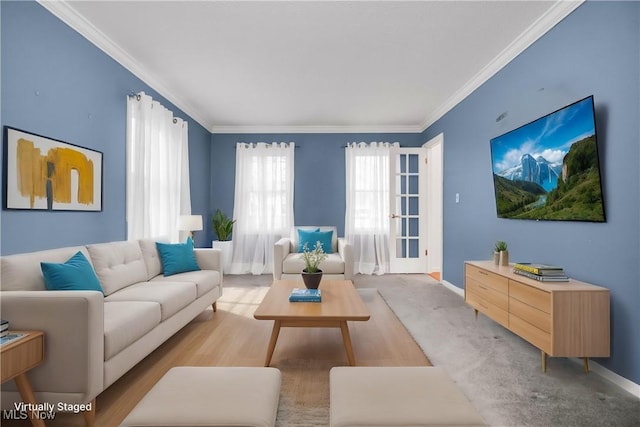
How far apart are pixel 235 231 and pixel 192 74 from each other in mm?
2897

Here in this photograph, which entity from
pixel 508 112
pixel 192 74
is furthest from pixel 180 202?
pixel 508 112

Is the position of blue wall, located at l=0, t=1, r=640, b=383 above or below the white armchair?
above

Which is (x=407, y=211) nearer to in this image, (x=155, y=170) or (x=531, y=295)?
(x=531, y=295)

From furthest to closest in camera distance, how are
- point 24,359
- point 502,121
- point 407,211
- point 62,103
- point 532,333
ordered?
1. point 407,211
2. point 502,121
3. point 62,103
4. point 532,333
5. point 24,359

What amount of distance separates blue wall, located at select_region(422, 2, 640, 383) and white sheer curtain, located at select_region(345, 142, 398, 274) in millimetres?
2391

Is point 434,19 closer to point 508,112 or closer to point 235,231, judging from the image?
point 508,112

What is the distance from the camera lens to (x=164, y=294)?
2.47m

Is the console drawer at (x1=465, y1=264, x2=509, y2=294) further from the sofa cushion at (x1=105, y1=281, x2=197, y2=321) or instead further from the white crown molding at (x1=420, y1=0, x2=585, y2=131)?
the sofa cushion at (x1=105, y1=281, x2=197, y2=321)

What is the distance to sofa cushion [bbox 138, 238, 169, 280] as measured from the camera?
3.10m

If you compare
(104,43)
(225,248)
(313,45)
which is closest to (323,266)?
(225,248)

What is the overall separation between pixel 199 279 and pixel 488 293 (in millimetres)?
2644

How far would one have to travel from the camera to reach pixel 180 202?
14.7 feet

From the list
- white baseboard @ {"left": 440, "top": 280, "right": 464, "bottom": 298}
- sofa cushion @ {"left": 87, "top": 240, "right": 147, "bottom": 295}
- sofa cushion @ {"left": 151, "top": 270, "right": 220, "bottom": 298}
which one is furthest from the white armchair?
sofa cushion @ {"left": 87, "top": 240, "right": 147, "bottom": 295}

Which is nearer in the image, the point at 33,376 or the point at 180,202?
the point at 33,376
